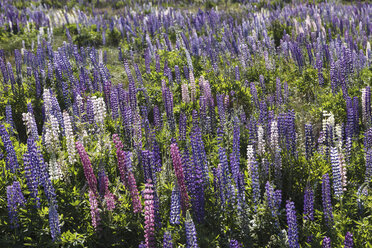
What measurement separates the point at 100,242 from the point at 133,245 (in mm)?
422

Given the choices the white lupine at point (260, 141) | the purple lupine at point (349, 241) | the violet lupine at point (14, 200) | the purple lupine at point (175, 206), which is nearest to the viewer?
the purple lupine at point (349, 241)

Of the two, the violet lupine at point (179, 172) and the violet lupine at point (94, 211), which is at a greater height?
the violet lupine at point (179, 172)

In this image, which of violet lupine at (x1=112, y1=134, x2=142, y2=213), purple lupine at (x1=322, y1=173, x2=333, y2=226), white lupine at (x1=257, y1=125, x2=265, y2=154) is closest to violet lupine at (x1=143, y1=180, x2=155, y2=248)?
violet lupine at (x1=112, y1=134, x2=142, y2=213)

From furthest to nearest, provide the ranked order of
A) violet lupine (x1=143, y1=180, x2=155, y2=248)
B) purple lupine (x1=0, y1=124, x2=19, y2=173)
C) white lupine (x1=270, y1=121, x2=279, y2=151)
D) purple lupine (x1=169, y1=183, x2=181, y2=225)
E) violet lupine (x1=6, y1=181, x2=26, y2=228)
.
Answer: white lupine (x1=270, y1=121, x2=279, y2=151) < purple lupine (x1=0, y1=124, x2=19, y2=173) < violet lupine (x1=6, y1=181, x2=26, y2=228) < purple lupine (x1=169, y1=183, x2=181, y2=225) < violet lupine (x1=143, y1=180, x2=155, y2=248)

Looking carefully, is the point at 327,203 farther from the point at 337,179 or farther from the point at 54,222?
the point at 54,222

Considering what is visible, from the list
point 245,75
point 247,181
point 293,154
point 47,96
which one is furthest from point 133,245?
point 245,75

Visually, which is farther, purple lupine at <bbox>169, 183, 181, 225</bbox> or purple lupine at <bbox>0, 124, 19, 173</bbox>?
purple lupine at <bbox>0, 124, 19, 173</bbox>

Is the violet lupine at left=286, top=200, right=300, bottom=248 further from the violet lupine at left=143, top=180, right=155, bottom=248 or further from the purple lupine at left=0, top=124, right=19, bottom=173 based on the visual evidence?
the purple lupine at left=0, top=124, right=19, bottom=173

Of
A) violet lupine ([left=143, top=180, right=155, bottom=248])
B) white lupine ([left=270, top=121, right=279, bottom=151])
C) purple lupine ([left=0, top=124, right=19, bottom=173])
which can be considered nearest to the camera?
violet lupine ([left=143, top=180, right=155, bottom=248])

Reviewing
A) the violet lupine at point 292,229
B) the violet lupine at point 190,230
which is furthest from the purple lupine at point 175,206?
the violet lupine at point 292,229

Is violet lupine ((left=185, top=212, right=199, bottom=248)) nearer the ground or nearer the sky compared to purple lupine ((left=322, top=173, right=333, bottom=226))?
nearer the sky

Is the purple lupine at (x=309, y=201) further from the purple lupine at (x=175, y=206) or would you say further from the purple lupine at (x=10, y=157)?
the purple lupine at (x=10, y=157)

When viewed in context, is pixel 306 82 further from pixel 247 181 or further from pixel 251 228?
pixel 251 228

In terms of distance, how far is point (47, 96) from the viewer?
6836 millimetres
